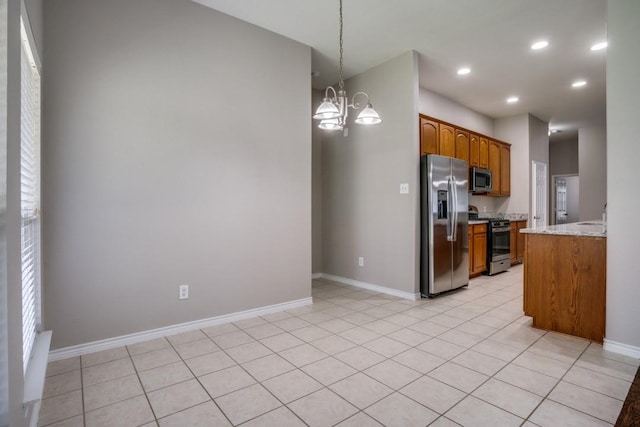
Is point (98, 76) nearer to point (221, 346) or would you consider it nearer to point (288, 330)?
point (221, 346)

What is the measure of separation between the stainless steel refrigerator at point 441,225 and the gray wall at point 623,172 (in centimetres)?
169

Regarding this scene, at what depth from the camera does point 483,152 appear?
19.2 ft

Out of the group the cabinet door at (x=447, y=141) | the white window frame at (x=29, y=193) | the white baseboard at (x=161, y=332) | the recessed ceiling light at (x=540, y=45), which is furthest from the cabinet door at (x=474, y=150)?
the white window frame at (x=29, y=193)

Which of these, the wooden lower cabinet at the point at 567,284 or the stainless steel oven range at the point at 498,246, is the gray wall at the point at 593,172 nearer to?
the stainless steel oven range at the point at 498,246

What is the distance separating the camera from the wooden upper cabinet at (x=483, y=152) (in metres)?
5.77

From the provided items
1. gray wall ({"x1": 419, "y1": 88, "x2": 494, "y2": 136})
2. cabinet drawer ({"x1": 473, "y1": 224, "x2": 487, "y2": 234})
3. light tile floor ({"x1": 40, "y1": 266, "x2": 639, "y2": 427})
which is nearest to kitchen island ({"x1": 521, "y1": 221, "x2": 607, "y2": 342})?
light tile floor ({"x1": 40, "y1": 266, "x2": 639, "y2": 427})

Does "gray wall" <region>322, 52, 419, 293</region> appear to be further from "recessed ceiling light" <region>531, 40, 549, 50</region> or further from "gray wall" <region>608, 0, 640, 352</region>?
"gray wall" <region>608, 0, 640, 352</region>

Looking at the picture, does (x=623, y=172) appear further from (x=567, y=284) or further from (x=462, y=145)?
(x=462, y=145)

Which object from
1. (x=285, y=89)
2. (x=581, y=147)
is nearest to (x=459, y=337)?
(x=285, y=89)

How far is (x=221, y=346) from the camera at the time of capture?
104 inches

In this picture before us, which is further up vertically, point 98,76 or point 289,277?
point 98,76

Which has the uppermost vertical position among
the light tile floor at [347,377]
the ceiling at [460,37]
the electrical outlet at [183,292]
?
the ceiling at [460,37]

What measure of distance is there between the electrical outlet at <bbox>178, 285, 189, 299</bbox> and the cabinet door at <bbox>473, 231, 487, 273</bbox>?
4.22m

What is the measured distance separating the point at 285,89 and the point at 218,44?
80 centimetres
